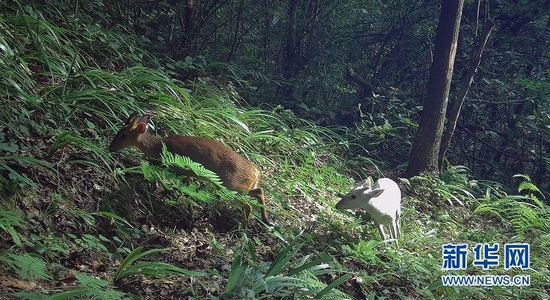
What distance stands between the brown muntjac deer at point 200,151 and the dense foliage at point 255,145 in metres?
0.16

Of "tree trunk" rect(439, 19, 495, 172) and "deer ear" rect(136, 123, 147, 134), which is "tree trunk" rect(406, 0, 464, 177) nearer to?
"tree trunk" rect(439, 19, 495, 172)

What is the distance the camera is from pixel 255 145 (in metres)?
6.52

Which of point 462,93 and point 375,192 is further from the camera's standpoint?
point 462,93

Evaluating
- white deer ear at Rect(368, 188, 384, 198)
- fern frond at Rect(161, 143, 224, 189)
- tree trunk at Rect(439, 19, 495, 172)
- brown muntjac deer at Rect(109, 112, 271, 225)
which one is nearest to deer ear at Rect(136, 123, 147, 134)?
brown muntjac deer at Rect(109, 112, 271, 225)

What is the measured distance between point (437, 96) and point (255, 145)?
8.73 feet

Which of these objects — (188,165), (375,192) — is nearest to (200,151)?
(188,165)

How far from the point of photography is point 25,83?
4.82 m

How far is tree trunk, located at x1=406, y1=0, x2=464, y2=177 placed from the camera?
7.57 m

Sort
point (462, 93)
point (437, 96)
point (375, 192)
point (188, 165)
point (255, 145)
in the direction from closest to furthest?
point (188, 165)
point (375, 192)
point (255, 145)
point (437, 96)
point (462, 93)

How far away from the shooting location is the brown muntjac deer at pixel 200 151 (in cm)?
480

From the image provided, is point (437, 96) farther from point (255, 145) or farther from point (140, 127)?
point (140, 127)

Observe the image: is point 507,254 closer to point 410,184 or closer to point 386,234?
point 386,234

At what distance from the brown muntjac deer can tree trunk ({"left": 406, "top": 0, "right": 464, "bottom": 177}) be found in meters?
3.41

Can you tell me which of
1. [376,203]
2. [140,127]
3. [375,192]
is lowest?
[376,203]
